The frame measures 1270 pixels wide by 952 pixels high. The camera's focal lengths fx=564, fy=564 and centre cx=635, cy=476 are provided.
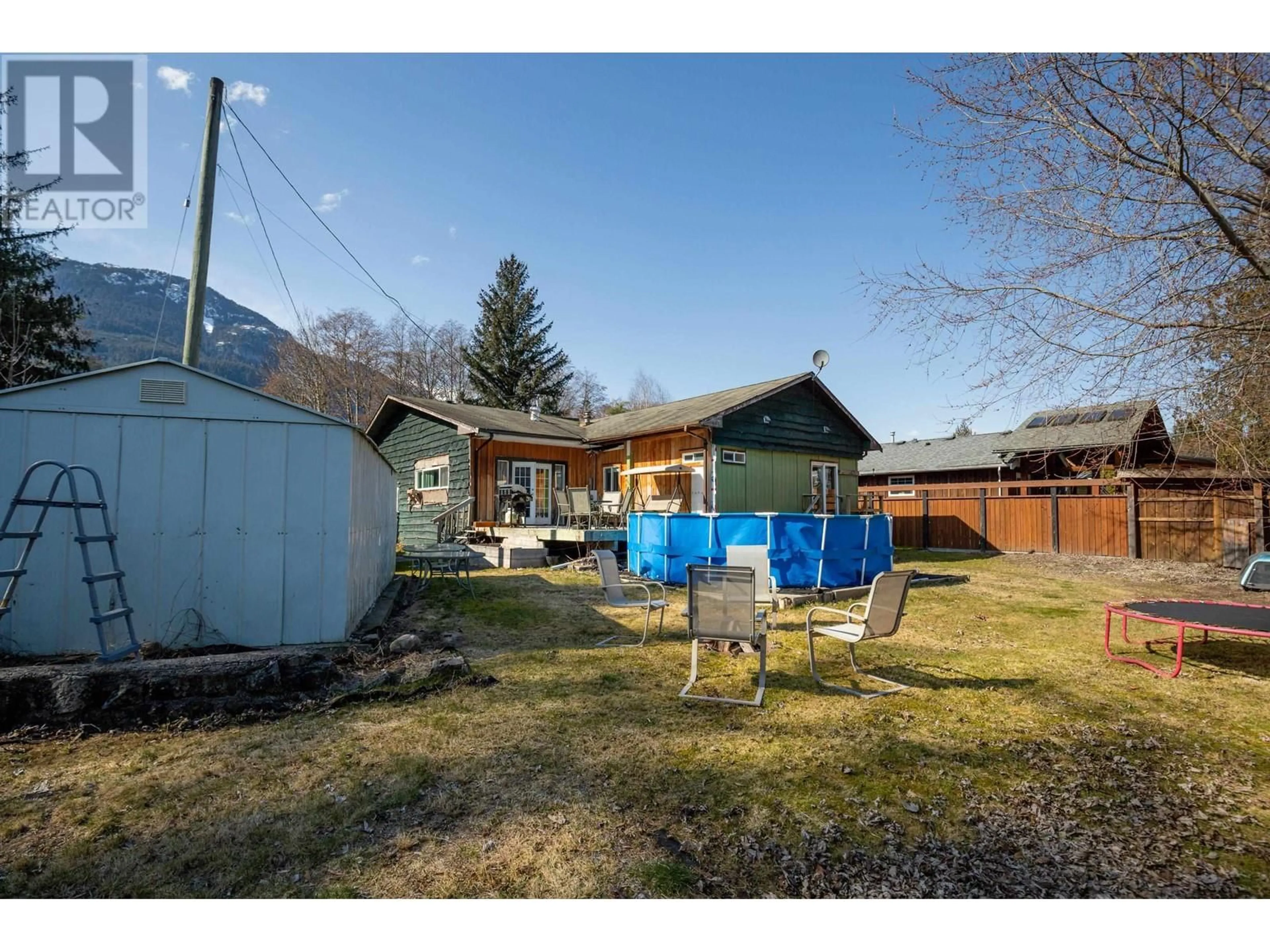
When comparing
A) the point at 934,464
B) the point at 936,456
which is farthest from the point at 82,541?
the point at 936,456

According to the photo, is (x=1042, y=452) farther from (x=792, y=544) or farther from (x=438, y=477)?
(x=438, y=477)

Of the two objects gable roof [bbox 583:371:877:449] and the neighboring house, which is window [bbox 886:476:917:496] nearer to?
the neighboring house

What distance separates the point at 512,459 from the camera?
1675cm

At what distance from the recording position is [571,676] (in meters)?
5.31

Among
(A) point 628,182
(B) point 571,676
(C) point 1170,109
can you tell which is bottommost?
(B) point 571,676

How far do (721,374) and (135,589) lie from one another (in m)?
28.3

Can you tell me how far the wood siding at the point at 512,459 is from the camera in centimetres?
1611

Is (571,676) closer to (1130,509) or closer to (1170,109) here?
(1170,109)

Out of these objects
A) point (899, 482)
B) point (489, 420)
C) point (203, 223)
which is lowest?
point (899, 482)

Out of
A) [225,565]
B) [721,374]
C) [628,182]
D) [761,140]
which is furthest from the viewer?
[721,374]

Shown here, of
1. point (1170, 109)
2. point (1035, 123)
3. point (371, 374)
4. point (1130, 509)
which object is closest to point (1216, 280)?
point (1170, 109)

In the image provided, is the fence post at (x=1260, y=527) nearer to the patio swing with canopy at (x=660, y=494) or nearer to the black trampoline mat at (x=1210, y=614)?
the black trampoline mat at (x=1210, y=614)

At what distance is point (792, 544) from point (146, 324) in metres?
104

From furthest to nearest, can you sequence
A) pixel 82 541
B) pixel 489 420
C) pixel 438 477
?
pixel 438 477 < pixel 489 420 < pixel 82 541
